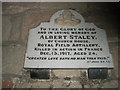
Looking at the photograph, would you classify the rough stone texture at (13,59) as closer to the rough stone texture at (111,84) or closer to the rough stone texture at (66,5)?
the rough stone texture at (66,5)

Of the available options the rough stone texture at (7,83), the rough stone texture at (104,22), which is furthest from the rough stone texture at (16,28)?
the rough stone texture at (104,22)

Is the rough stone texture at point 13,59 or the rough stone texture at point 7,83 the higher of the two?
the rough stone texture at point 13,59

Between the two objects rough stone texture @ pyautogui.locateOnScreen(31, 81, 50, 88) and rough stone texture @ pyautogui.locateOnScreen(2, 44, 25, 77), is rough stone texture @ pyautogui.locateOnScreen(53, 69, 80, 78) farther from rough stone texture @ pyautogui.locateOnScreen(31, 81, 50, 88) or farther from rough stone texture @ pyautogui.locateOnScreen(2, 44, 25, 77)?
rough stone texture @ pyautogui.locateOnScreen(2, 44, 25, 77)

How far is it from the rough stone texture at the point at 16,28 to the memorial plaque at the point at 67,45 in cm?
11

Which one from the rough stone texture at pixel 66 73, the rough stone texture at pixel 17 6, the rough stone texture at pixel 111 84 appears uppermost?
the rough stone texture at pixel 17 6

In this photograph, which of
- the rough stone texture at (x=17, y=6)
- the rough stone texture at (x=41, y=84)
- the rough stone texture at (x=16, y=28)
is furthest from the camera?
the rough stone texture at (x=17, y=6)

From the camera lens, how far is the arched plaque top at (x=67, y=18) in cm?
166

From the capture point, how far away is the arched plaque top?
166 centimetres

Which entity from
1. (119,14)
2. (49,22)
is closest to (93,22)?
(119,14)

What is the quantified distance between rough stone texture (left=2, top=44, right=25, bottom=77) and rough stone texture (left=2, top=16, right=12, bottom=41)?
10cm

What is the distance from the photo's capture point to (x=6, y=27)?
5.52 ft

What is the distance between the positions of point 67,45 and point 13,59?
1.39ft

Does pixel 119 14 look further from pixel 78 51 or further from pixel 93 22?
pixel 78 51

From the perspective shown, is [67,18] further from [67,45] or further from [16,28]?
[16,28]
